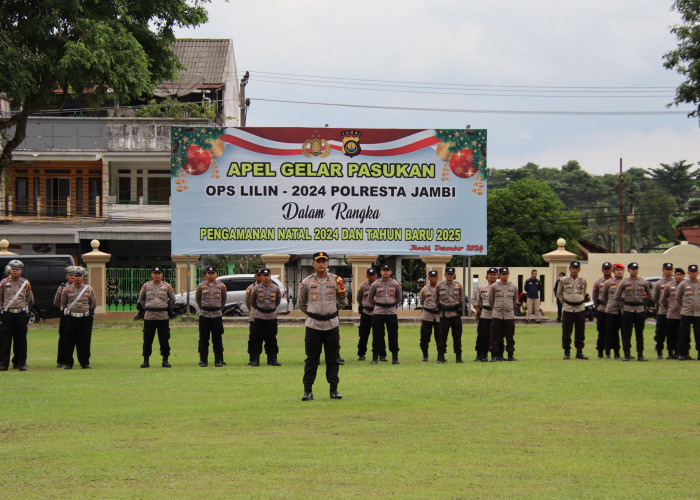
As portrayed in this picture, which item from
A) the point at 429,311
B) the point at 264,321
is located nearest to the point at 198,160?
the point at 264,321

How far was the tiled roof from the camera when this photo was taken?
149ft

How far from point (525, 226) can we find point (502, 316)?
36.6 m

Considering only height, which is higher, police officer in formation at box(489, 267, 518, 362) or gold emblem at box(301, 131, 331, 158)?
gold emblem at box(301, 131, 331, 158)

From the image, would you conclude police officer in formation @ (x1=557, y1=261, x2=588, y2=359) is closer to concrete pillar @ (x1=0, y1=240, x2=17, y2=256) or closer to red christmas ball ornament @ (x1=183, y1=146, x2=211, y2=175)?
red christmas ball ornament @ (x1=183, y1=146, x2=211, y2=175)

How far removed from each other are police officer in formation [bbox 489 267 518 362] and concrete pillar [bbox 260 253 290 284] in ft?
40.9

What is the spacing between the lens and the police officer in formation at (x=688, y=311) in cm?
1794

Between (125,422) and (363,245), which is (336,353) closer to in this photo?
(125,422)

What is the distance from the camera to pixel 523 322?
100 ft

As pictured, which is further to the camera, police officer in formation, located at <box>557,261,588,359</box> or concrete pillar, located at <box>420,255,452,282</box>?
concrete pillar, located at <box>420,255,452,282</box>

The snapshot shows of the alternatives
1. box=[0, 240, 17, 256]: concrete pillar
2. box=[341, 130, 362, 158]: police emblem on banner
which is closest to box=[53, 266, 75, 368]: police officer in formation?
box=[341, 130, 362, 158]: police emblem on banner

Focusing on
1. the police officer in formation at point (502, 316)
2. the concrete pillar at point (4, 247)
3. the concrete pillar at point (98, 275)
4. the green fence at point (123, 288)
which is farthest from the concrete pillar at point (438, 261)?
the concrete pillar at point (4, 247)

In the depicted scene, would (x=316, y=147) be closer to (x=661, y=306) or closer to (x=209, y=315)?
(x=209, y=315)

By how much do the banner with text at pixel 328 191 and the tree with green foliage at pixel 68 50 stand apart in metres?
4.36

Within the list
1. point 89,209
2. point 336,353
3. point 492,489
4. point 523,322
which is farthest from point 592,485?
point 89,209
